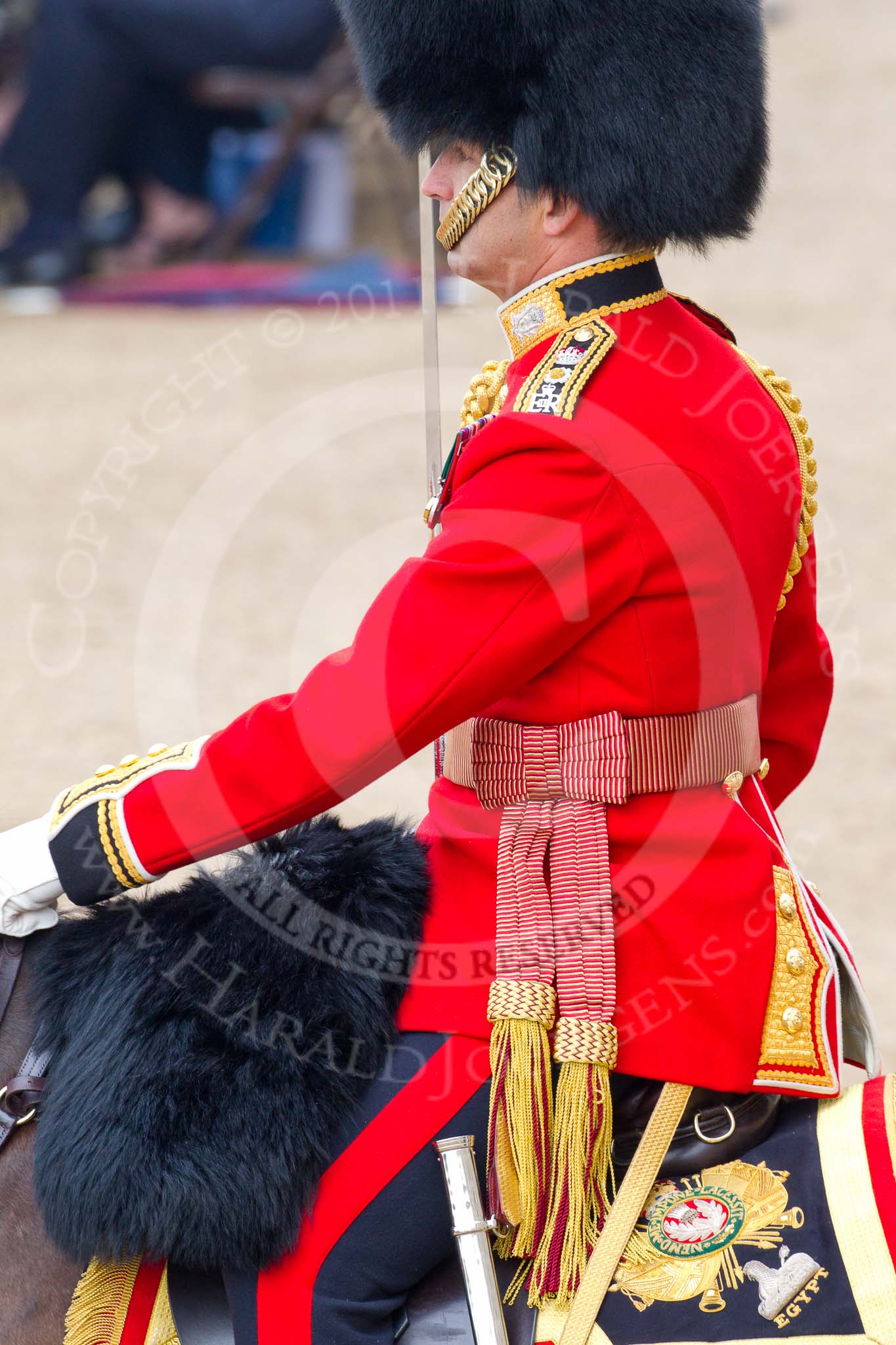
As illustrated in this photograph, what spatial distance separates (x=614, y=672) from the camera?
1.31m

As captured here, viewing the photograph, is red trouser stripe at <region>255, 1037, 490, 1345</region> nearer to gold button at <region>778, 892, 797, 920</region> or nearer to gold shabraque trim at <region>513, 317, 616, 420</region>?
gold button at <region>778, 892, 797, 920</region>

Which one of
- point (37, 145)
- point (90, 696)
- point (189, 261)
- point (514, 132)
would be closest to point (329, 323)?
point (189, 261)

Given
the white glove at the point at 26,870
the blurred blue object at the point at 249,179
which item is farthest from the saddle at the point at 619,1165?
the blurred blue object at the point at 249,179

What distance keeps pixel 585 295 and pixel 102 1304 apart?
3.38 feet

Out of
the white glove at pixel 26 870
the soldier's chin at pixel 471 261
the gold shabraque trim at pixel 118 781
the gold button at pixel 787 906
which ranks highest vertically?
the soldier's chin at pixel 471 261

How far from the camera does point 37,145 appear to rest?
7.45m

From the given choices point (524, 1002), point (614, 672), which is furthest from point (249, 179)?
point (524, 1002)

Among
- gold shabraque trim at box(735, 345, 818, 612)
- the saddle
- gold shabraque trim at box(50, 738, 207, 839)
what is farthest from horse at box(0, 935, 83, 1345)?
gold shabraque trim at box(735, 345, 818, 612)

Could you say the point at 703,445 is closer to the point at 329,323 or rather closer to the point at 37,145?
the point at 329,323

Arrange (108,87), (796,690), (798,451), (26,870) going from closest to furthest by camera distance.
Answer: (26,870) → (798,451) → (796,690) → (108,87)

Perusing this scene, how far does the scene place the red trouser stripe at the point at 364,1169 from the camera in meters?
1.31

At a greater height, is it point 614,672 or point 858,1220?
point 614,672

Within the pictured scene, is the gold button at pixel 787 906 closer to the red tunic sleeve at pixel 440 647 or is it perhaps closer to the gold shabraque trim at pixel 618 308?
the red tunic sleeve at pixel 440 647

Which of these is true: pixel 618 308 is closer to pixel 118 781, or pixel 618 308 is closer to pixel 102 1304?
pixel 118 781
